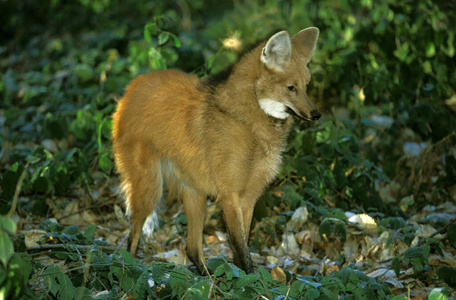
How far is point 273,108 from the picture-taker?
10.6 feet

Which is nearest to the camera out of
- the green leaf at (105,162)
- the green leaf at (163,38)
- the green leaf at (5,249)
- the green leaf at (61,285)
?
the green leaf at (5,249)

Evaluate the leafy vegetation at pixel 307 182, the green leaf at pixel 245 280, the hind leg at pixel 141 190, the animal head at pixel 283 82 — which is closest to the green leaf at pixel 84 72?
the leafy vegetation at pixel 307 182

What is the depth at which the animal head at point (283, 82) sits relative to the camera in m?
3.08

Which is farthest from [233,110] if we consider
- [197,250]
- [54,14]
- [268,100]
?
[54,14]

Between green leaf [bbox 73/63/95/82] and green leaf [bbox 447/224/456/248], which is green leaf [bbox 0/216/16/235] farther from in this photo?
green leaf [bbox 73/63/95/82]

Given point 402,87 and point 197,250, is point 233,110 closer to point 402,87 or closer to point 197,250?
point 197,250

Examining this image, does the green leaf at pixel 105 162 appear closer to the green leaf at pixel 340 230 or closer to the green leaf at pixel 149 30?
the green leaf at pixel 149 30

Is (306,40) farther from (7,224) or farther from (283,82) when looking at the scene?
(7,224)

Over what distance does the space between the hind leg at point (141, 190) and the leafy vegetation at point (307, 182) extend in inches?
8.8

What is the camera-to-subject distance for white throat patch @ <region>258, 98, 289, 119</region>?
321 centimetres

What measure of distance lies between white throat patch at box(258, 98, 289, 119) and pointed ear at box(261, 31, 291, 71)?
0.21m

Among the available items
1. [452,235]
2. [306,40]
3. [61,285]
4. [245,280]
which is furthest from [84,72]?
[452,235]

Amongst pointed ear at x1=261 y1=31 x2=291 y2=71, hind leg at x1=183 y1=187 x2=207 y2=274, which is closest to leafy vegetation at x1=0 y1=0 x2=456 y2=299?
hind leg at x1=183 y1=187 x2=207 y2=274

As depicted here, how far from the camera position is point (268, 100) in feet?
10.5
